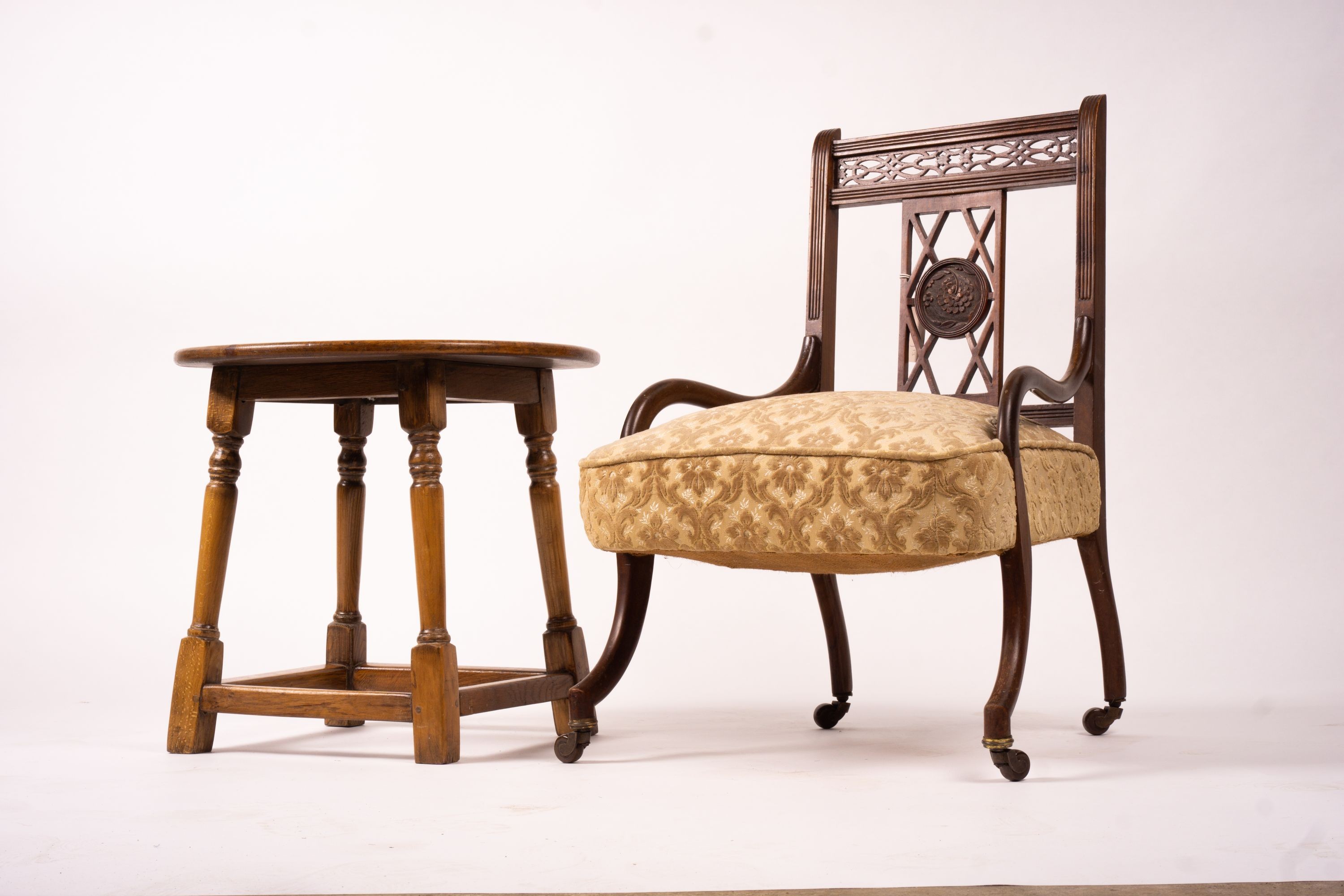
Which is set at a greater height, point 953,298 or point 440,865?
point 953,298

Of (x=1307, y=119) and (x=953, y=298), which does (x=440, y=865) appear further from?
(x=1307, y=119)

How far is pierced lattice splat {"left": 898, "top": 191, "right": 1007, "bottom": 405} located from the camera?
2.79 metres

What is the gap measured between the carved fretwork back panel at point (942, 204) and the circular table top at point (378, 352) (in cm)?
70

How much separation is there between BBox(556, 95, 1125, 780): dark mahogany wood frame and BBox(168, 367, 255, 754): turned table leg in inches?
23.9

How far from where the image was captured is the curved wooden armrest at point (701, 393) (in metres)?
2.55

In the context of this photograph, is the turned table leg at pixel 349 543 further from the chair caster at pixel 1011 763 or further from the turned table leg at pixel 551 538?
the chair caster at pixel 1011 763

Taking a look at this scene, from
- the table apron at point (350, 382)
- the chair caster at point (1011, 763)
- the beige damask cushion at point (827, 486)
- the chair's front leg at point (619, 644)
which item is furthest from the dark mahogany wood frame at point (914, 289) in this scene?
the chair caster at point (1011, 763)

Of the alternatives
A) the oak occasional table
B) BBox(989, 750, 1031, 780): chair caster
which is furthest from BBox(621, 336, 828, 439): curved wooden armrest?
BBox(989, 750, 1031, 780): chair caster

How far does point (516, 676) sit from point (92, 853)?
965mm

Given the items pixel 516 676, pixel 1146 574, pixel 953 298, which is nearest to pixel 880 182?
pixel 953 298

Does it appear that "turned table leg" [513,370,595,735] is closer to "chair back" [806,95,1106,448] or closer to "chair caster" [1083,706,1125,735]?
"chair back" [806,95,1106,448]

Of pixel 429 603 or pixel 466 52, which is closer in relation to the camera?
pixel 429 603

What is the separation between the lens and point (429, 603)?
2367 millimetres

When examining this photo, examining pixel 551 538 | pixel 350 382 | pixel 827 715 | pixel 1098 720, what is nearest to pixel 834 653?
pixel 827 715
